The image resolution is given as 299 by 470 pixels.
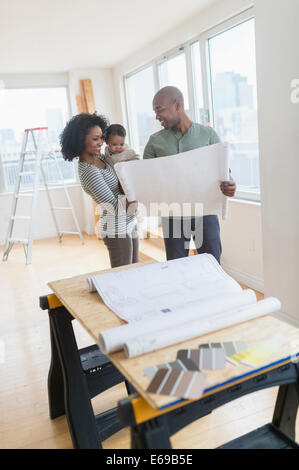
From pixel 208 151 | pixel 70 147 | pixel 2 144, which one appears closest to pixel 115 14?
pixel 70 147

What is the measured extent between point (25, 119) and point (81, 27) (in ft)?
9.00

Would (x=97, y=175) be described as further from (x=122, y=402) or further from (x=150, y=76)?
(x=150, y=76)

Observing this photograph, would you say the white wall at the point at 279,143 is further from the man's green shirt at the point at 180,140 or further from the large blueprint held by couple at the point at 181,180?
the large blueprint held by couple at the point at 181,180

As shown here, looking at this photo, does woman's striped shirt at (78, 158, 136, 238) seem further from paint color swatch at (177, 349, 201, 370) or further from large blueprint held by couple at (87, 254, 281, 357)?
paint color swatch at (177, 349, 201, 370)

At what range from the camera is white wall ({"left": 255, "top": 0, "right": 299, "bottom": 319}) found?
2.31 metres

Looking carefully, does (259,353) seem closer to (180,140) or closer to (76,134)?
(180,140)

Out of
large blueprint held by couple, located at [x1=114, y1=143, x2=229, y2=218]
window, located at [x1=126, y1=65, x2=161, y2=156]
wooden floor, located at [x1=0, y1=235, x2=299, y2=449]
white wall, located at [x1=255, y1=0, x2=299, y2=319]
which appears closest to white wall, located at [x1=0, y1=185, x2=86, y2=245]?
window, located at [x1=126, y1=65, x2=161, y2=156]

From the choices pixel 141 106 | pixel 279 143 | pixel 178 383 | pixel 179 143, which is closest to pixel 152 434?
pixel 178 383

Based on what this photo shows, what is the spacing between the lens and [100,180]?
2.10 m

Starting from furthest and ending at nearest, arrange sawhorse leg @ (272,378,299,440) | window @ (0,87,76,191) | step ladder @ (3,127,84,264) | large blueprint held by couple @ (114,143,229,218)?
window @ (0,87,76,191) < step ladder @ (3,127,84,264) < large blueprint held by couple @ (114,143,229,218) < sawhorse leg @ (272,378,299,440)

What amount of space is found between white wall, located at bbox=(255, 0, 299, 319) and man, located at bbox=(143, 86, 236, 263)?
500 mm

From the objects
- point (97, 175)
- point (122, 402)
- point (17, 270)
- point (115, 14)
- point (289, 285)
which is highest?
point (115, 14)

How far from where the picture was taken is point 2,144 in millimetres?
6441
